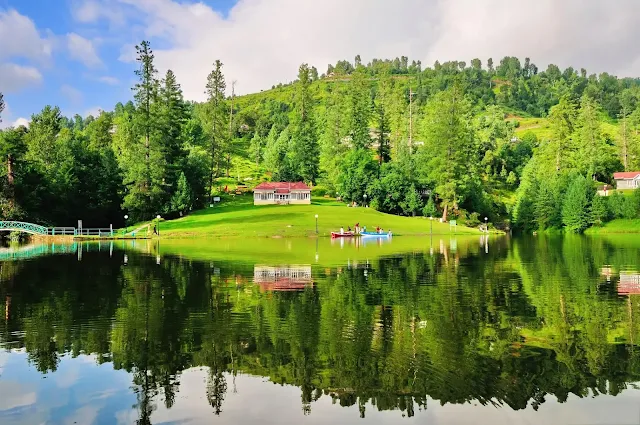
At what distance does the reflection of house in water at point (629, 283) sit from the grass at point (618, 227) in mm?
72594

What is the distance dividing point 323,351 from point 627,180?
125571mm

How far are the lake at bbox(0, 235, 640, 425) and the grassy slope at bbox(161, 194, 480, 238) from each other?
153ft

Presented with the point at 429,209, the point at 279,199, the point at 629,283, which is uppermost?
the point at 279,199

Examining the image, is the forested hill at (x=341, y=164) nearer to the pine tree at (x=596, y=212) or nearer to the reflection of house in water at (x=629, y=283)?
the pine tree at (x=596, y=212)

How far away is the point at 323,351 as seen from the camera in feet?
48.8

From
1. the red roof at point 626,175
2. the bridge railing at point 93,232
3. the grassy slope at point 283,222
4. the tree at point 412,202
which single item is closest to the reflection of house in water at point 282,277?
the grassy slope at point 283,222

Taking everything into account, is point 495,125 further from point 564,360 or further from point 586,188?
point 564,360

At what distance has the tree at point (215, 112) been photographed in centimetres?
10975

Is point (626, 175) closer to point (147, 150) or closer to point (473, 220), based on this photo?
point (473, 220)

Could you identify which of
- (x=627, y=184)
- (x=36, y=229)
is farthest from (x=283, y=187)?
(x=627, y=184)

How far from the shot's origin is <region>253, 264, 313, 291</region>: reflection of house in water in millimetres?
26745

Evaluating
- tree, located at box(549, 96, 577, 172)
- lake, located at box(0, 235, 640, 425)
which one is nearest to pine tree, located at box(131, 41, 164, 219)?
lake, located at box(0, 235, 640, 425)

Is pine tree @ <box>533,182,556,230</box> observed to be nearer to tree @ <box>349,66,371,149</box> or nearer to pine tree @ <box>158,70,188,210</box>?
tree @ <box>349,66,371,149</box>

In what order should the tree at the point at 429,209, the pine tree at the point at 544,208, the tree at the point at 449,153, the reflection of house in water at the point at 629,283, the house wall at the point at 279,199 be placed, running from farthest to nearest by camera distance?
the house wall at the point at 279,199
the pine tree at the point at 544,208
the tree at the point at 429,209
the tree at the point at 449,153
the reflection of house in water at the point at 629,283
